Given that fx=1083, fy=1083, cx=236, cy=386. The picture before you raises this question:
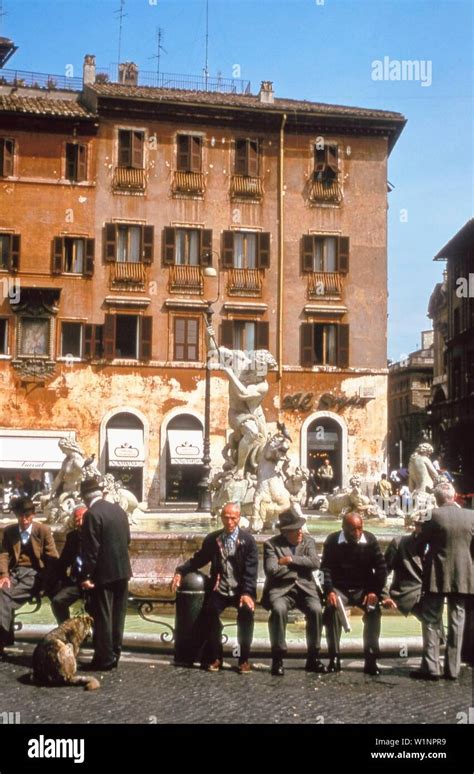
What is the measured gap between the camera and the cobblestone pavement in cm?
721

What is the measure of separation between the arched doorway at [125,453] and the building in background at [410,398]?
4696cm

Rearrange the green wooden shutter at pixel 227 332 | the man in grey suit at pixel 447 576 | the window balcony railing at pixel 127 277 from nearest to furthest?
the man in grey suit at pixel 447 576, the window balcony railing at pixel 127 277, the green wooden shutter at pixel 227 332

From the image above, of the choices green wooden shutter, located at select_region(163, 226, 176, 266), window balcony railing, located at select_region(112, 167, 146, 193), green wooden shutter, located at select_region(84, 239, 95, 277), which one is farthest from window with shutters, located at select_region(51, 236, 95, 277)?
green wooden shutter, located at select_region(163, 226, 176, 266)

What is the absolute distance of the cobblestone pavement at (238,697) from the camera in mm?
7207

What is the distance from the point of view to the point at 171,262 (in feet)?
125

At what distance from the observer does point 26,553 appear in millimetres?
9719

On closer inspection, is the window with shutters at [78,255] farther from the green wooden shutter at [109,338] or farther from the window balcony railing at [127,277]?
the green wooden shutter at [109,338]

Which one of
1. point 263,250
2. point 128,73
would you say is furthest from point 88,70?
point 263,250

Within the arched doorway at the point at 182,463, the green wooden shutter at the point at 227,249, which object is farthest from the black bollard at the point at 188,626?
the green wooden shutter at the point at 227,249

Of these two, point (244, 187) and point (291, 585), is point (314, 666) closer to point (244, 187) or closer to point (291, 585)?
point (291, 585)

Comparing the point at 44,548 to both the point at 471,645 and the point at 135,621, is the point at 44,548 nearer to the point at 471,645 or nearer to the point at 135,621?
the point at 135,621
